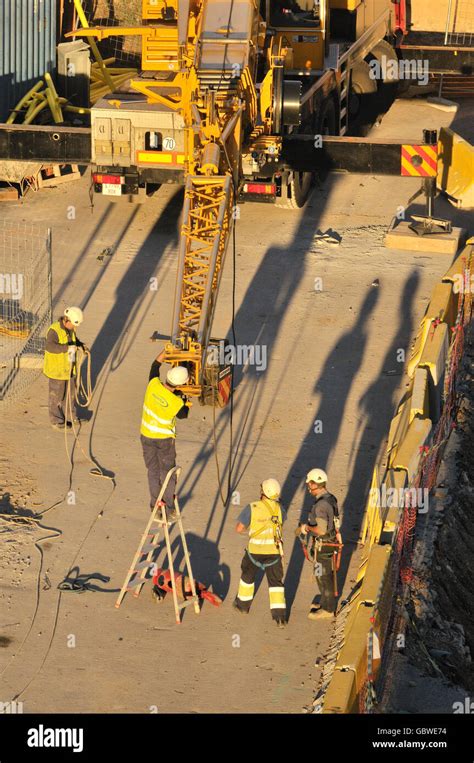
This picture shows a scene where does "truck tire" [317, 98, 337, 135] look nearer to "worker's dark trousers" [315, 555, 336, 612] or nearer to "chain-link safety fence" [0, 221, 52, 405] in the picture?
"chain-link safety fence" [0, 221, 52, 405]

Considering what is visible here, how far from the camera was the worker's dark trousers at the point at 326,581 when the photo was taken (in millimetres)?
13211

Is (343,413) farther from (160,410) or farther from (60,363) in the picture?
(160,410)

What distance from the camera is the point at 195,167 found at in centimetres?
1669

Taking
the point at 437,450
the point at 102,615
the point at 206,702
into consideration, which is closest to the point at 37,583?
the point at 102,615

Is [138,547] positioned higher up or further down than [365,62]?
further down

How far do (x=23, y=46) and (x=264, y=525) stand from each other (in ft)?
41.6

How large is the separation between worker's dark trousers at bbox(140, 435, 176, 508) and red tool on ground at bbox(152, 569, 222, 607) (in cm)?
96

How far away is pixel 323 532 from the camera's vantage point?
13195 mm

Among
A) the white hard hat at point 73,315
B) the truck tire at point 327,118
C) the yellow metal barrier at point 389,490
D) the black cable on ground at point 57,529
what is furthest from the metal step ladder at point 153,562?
the truck tire at point 327,118

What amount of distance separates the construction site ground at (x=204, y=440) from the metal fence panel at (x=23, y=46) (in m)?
1.79

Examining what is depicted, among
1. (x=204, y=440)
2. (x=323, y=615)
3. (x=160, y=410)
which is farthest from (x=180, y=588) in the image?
(x=204, y=440)
